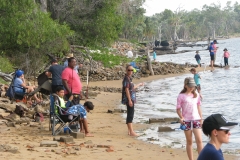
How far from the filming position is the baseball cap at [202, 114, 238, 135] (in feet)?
15.7

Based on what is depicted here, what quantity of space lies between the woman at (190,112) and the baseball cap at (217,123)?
3489 mm

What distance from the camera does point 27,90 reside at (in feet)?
45.0

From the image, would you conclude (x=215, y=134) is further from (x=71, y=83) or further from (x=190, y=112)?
(x=71, y=83)

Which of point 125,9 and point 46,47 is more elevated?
point 125,9

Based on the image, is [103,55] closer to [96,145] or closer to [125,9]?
[125,9]

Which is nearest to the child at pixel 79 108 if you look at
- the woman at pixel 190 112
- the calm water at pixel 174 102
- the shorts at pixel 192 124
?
the calm water at pixel 174 102

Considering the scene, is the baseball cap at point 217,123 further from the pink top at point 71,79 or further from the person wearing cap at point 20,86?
the person wearing cap at point 20,86

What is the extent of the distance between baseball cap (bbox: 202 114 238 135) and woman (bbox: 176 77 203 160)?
3489mm

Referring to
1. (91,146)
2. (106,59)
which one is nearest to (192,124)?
(91,146)

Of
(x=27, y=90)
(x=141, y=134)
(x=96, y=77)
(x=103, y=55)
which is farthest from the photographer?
(x=103, y=55)

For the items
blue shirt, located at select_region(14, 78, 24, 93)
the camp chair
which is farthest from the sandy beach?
blue shirt, located at select_region(14, 78, 24, 93)

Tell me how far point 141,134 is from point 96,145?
106 inches

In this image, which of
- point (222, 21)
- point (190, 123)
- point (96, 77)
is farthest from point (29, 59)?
point (222, 21)

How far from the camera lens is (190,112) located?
848cm
